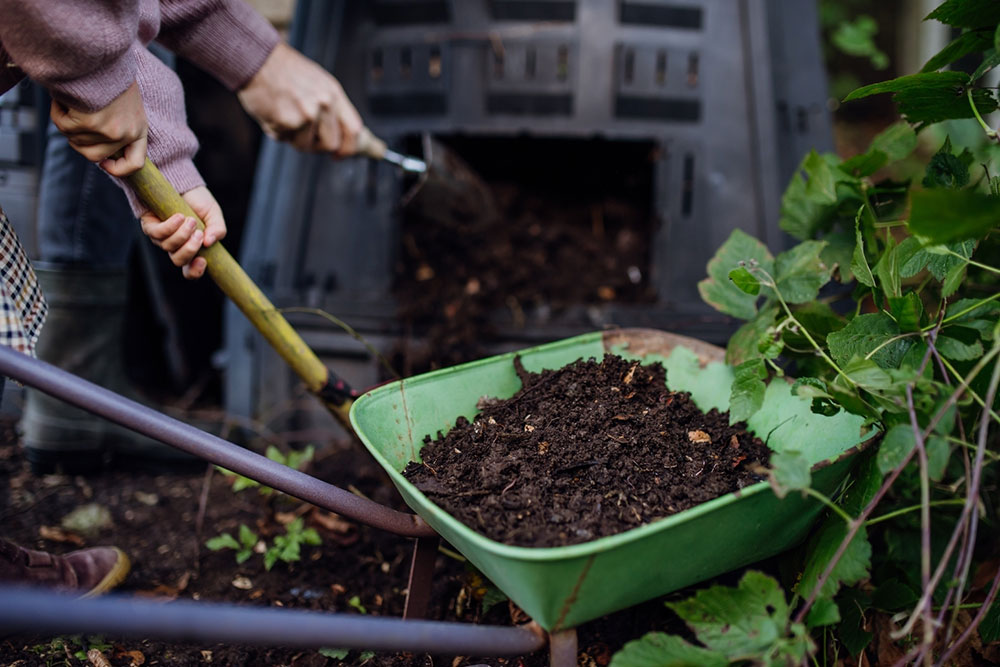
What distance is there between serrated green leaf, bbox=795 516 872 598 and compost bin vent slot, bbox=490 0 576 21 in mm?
1644

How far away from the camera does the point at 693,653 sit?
0.95m

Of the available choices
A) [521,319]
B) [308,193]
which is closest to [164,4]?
[308,193]

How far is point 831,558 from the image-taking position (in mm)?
1045

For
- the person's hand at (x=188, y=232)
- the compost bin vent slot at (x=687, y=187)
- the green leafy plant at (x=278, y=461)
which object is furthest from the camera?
the compost bin vent slot at (x=687, y=187)

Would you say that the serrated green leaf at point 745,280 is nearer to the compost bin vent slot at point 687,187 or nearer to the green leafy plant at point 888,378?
the green leafy plant at point 888,378

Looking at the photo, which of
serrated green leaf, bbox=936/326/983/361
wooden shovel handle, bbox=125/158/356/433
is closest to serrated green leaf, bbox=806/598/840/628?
serrated green leaf, bbox=936/326/983/361

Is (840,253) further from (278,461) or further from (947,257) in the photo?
(278,461)

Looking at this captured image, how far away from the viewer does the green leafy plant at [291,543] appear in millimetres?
1547

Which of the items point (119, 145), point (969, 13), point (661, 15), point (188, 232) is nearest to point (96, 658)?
point (188, 232)

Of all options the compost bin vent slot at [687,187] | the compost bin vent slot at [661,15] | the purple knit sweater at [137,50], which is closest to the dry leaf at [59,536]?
the purple knit sweater at [137,50]

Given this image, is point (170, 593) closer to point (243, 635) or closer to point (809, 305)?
point (243, 635)

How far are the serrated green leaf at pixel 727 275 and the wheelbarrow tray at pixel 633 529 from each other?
92 mm

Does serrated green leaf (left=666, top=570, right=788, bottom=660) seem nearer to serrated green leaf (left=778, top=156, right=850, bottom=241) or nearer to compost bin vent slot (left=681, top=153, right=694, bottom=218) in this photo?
serrated green leaf (left=778, top=156, right=850, bottom=241)

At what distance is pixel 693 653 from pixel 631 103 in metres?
1.61
